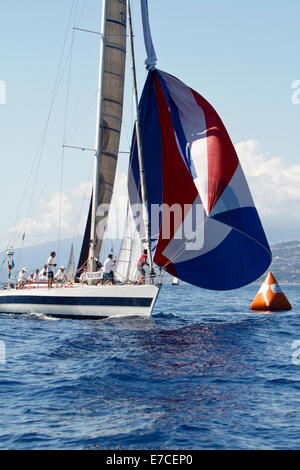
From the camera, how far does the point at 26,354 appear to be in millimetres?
15148

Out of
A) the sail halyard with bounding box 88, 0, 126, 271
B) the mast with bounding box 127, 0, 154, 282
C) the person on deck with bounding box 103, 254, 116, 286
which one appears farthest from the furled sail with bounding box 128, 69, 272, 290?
the sail halyard with bounding box 88, 0, 126, 271

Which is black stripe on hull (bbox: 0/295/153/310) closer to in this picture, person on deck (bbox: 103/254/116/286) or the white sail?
person on deck (bbox: 103/254/116/286)

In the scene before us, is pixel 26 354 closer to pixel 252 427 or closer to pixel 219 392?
pixel 219 392

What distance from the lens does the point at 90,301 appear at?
21609 millimetres

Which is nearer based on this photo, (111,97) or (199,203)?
(199,203)

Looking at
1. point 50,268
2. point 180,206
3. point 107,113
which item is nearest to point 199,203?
point 180,206

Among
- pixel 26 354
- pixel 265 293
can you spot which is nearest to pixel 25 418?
pixel 26 354

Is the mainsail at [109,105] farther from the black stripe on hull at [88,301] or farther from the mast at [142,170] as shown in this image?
the black stripe on hull at [88,301]

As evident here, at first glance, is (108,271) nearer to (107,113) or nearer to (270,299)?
(107,113)

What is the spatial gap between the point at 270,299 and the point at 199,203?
1212cm

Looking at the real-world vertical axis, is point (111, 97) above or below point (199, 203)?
above

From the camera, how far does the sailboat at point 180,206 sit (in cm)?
1998

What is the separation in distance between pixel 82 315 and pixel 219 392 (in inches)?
469

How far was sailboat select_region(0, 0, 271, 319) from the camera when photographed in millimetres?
19984
